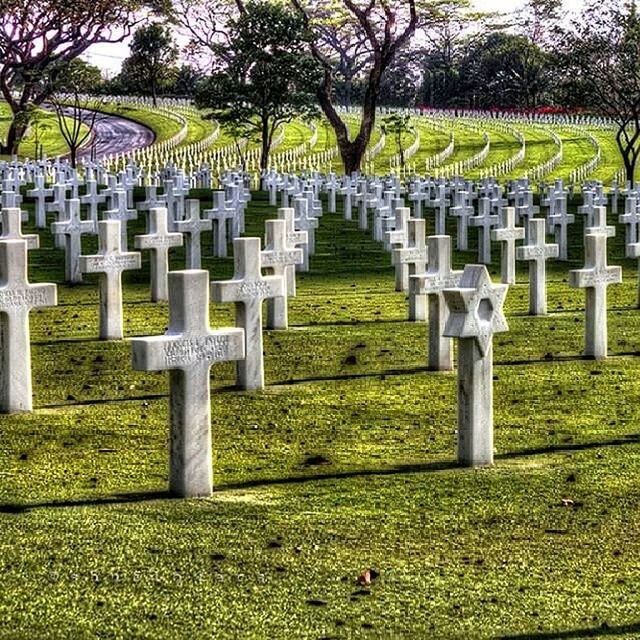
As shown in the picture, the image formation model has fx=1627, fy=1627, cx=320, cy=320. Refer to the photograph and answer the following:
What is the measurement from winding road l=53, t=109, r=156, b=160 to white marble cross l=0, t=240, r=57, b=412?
59010 mm

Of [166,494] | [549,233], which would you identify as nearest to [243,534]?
[166,494]

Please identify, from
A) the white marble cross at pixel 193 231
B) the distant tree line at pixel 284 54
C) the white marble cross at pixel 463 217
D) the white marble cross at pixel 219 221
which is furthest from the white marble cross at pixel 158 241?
the distant tree line at pixel 284 54

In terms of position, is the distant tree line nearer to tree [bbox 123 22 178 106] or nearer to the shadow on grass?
tree [bbox 123 22 178 106]

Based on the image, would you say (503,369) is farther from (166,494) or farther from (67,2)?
(67,2)

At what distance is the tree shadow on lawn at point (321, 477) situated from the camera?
8.73 meters

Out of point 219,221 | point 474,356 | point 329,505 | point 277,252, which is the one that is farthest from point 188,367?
point 219,221

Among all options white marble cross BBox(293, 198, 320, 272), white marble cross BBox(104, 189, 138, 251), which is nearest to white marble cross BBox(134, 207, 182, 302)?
white marble cross BBox(104, 189, 138, 251)

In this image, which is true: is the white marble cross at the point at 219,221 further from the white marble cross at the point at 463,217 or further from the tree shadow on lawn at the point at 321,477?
the tree shadow on lawn at the point at 321,477

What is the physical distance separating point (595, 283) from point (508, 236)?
4.83 meters

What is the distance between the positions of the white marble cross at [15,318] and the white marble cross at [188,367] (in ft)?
7.45

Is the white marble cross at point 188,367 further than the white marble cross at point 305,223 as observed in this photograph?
No

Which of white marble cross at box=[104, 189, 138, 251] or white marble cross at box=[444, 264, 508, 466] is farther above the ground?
white marble cross at box=[104, 189, 138, 251]

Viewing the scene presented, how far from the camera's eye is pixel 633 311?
17.7 m

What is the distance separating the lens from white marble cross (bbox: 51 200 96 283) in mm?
18688
